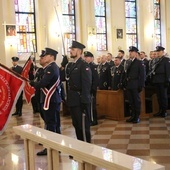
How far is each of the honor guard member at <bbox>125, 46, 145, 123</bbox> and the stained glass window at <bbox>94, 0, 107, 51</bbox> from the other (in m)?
8.00

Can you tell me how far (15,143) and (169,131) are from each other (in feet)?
8.87

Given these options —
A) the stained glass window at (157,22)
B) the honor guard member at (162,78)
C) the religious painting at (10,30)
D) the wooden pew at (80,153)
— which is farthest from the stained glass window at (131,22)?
the wooden pew at (80,153)

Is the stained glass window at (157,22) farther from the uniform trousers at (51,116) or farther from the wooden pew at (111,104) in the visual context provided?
the uniform trousers at (51,116)

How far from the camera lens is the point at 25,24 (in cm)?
1298

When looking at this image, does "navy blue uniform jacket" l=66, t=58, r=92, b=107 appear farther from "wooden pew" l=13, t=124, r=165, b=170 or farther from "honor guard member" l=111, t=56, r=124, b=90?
"honor guard member" l=111, t=56, r=124, b=90

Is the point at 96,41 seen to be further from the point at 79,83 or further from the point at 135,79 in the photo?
the point at 79,83

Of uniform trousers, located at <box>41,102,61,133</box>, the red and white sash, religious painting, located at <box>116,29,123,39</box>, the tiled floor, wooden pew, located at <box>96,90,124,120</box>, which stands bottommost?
the tiled floor

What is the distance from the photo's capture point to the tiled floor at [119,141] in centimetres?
434

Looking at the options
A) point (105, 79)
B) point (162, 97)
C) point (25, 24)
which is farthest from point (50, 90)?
point (25, 24)

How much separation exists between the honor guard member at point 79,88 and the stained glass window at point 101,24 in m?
10.5

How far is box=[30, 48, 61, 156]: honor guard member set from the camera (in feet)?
14.9

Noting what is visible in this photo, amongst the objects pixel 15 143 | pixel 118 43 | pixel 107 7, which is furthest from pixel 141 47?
pixel 15 143

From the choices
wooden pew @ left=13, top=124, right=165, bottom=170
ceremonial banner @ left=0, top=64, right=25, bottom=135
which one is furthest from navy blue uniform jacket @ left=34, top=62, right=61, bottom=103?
wooden pew @ left=13, top=124, right=165, bottom=170

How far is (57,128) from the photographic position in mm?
4926
